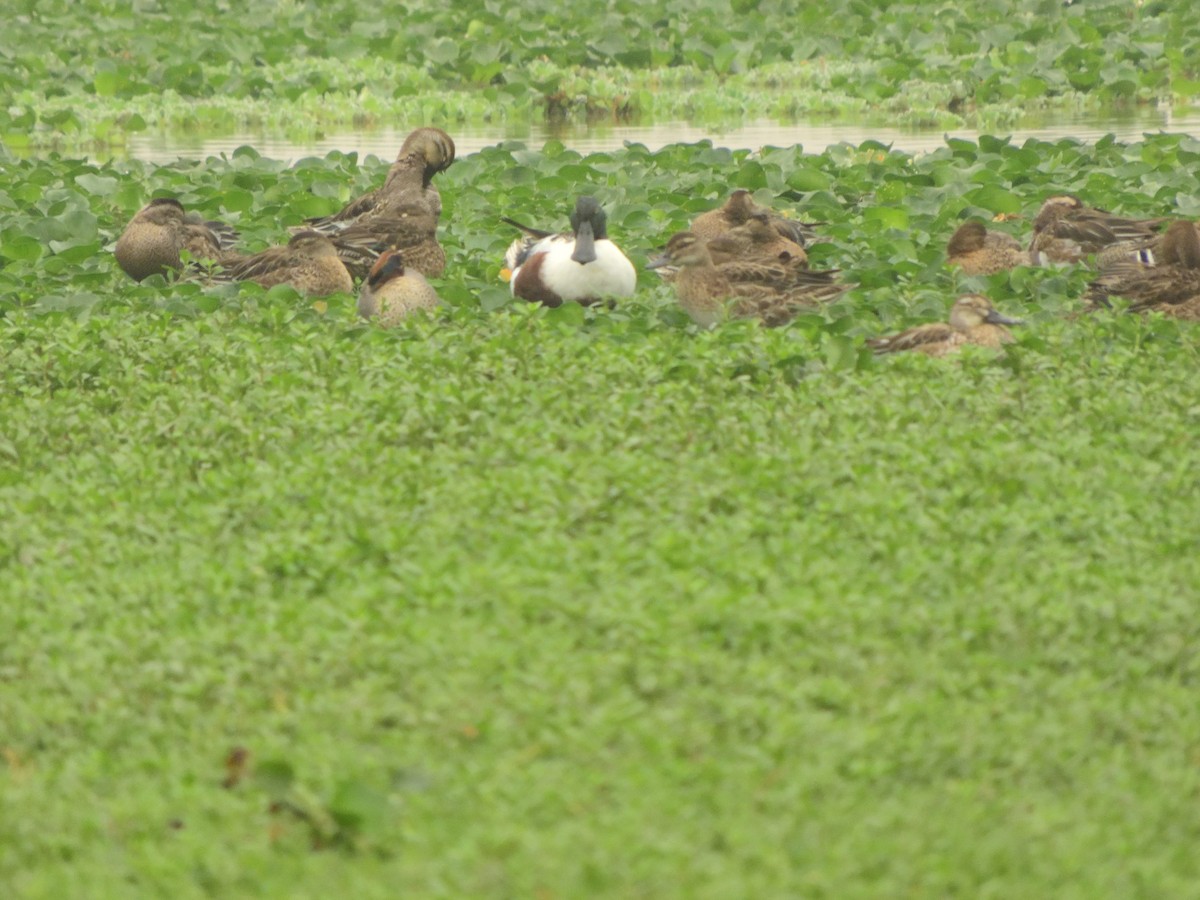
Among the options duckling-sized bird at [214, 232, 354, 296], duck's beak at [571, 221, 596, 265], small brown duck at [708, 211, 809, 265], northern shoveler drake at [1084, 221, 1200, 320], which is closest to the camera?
northern shoveler drake at [1084, 221, 1200, 320]

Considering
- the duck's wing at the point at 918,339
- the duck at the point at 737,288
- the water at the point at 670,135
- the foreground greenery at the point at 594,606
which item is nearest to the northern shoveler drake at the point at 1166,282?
the foreground greenery at the point at 594,606

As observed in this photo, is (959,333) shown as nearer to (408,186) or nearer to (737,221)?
(737,221)

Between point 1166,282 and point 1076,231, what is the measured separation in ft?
4.43

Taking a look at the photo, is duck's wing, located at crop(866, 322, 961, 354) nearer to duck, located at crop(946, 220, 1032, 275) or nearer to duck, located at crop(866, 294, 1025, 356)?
duck, located at crop(866, 294, 1025, 356)

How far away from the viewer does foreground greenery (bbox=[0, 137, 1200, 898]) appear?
454 centimetres

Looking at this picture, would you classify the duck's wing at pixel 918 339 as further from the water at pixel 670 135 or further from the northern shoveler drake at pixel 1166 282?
the water at pixel 670 135

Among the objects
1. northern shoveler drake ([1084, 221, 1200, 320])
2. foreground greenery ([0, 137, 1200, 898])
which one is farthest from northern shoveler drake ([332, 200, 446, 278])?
northern shoveler drake ([1084, 221, 1200, 320])

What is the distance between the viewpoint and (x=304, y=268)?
34.4 ft

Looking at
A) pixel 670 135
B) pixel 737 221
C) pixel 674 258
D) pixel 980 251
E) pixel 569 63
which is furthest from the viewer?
pixel 569 63

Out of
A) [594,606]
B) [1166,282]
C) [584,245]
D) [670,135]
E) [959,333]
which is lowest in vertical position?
[670,135]

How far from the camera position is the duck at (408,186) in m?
11.7

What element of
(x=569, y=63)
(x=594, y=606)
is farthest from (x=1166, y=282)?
(x=569, y=63)

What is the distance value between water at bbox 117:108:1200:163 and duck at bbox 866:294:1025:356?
848 cm

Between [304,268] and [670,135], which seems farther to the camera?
[670,135]
